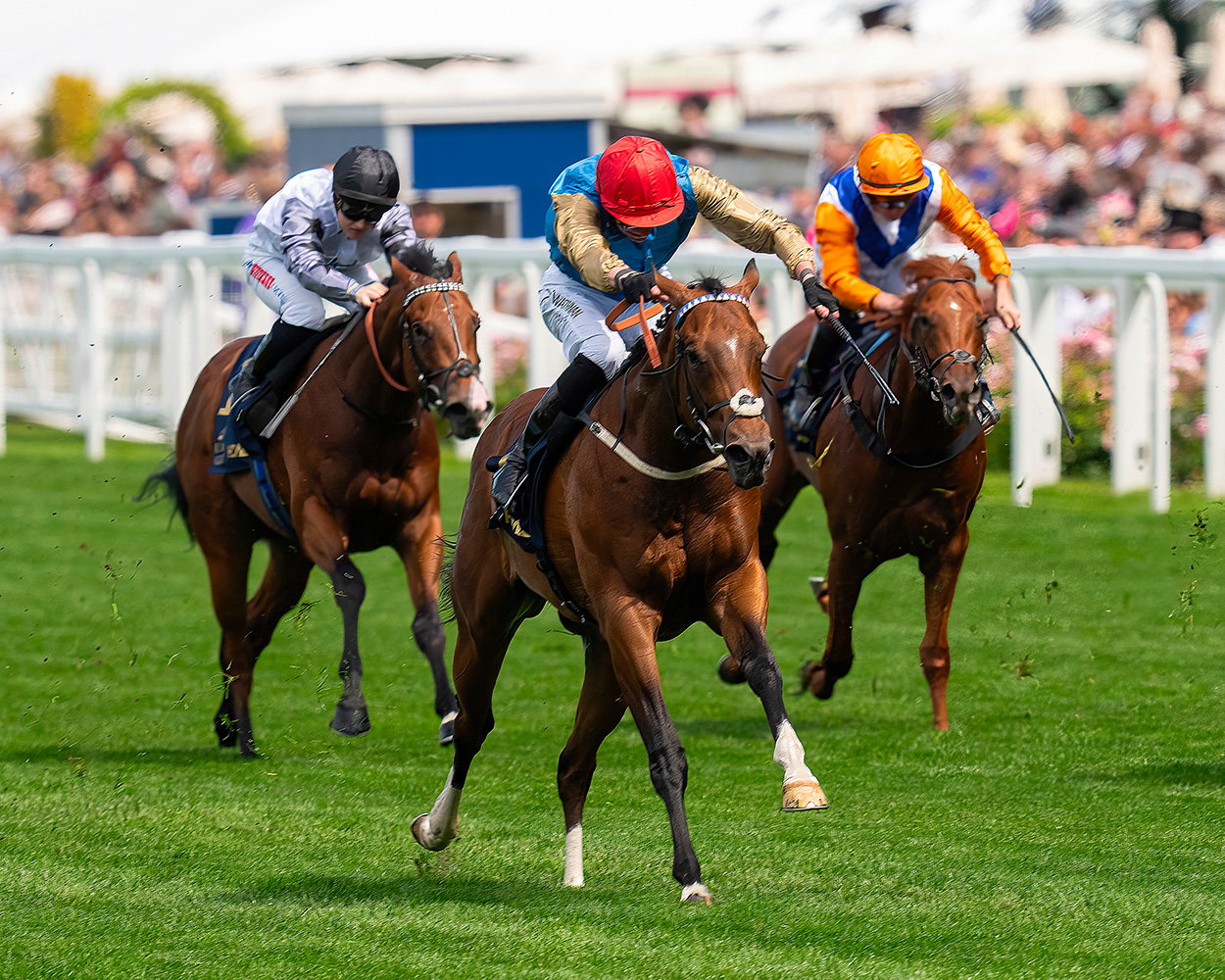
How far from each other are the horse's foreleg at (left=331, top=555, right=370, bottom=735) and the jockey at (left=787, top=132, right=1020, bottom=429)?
6.10 feet

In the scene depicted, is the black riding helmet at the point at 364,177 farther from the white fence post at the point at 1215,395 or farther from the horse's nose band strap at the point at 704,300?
the white fence post at the point at 1215,395

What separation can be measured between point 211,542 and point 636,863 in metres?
2.85

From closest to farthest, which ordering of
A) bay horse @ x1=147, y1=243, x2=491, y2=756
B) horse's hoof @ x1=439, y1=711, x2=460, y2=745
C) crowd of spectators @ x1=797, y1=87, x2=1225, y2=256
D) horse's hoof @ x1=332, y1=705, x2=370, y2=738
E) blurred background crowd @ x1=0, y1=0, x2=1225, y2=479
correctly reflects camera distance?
horse's hoof @ x1=332, y1=705, x2=370, y2=738 < bay horse @ x1=147, y1=243, x2=491, y2=756 < horse's hoof @ x1=439, y1=711, x2=460, y2=745 < crowd of spectators @ x1=797, y1=87, x2=1225, y2=256 < blurred background crowd @ x1=0, y1=0, x2=1225, y2=479

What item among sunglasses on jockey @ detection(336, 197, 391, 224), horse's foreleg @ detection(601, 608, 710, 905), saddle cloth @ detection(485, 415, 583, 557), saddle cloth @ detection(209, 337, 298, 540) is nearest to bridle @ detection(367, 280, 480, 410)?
sunglasses on jockey @ detection(336, 197, 391, 224)

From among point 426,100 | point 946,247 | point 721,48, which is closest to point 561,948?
point 946,247

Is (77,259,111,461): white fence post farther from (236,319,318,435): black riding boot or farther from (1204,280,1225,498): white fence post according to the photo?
(1204,280,1225,498): white fence post

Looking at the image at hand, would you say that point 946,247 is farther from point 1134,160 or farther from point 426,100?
point 426,100

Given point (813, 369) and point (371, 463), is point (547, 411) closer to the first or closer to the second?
point (371, 463)

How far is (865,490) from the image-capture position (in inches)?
252

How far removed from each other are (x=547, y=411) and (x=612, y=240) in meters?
0.51

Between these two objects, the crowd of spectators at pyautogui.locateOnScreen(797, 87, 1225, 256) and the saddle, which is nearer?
the saddle

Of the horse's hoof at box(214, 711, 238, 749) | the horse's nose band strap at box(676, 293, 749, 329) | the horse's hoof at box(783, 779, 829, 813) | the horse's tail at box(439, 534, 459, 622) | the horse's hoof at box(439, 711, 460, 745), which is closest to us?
the horse's hoof at box(783, 779, 829, 813)

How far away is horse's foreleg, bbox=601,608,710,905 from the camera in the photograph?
4250mm

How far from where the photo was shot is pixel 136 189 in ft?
65.7
